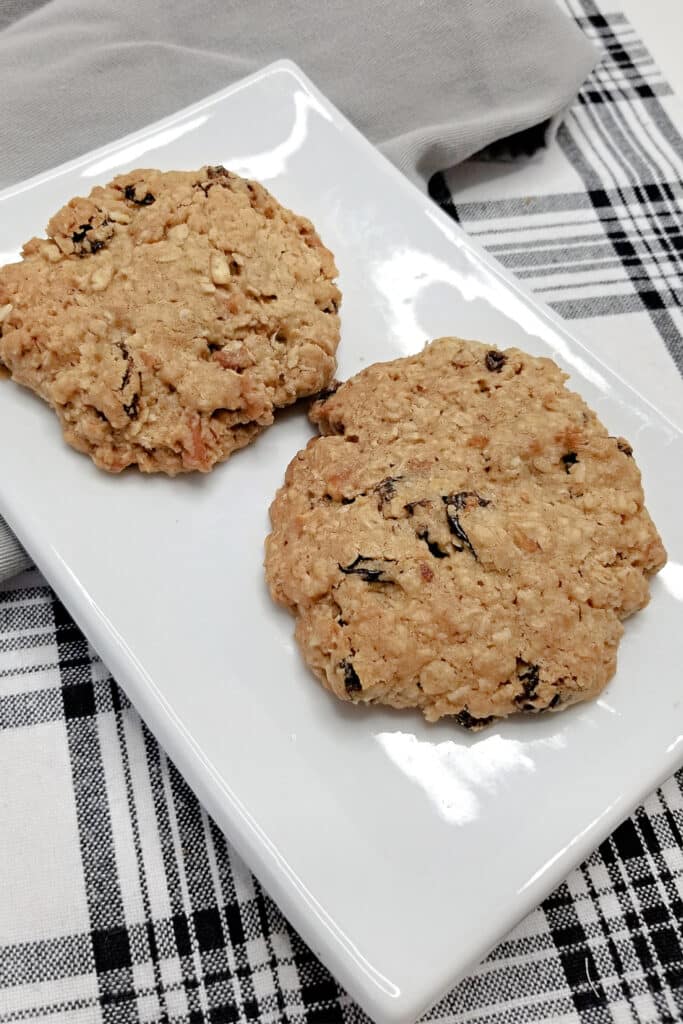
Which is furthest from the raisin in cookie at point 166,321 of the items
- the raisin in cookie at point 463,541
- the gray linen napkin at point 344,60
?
the gray linen napkin at point 344,60

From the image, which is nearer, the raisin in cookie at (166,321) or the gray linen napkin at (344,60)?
the raisin in cookie at (166,321)

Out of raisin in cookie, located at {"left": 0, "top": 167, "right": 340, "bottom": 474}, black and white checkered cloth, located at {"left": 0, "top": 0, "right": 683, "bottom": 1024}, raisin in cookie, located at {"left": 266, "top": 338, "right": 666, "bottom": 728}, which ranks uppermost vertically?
raisin in cookie, located at {"left": 0, "top": 167, "right": 340, "bottom": 474}

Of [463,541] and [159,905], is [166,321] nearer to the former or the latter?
[463,541]

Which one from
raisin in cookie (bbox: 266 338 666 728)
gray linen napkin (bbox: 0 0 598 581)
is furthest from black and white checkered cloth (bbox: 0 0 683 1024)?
gray linen napkin (bbox: 0 0 598 581)

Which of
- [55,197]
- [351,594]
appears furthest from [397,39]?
[351,594]

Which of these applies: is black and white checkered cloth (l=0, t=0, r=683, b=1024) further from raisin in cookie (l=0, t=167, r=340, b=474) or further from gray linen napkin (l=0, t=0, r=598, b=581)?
gray linen napkin (l=0, t=0, r=598, b=581)

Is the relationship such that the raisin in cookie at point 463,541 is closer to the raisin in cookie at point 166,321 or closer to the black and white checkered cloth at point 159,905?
the raisin in cookie at point 166,321

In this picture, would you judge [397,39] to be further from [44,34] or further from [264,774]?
[264,774]

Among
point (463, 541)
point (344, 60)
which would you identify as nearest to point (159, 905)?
point (463, 541)
